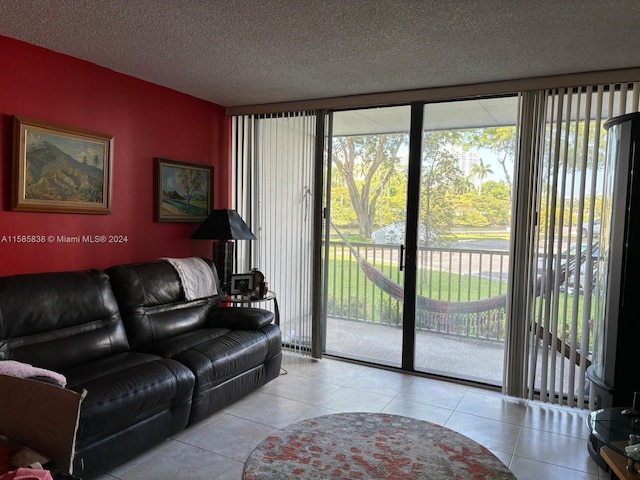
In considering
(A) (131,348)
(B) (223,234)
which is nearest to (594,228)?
(B) (223,234)

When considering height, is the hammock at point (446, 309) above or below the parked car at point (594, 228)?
below

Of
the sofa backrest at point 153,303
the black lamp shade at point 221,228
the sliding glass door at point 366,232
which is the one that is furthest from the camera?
the sliding glass door at point 366,232

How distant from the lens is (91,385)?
7.41 ft

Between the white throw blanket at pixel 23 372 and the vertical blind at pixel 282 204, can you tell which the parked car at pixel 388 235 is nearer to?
the vertical blind at pixel 282 204

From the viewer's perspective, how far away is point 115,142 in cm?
344

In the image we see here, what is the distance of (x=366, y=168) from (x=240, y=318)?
103 inches

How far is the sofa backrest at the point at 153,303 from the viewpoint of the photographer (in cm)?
310

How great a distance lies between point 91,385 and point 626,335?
2.95m

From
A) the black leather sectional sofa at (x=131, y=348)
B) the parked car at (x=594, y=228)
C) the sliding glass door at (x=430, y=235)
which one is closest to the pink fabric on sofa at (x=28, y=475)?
the black leather sectional sofa at (x=131, y=348)

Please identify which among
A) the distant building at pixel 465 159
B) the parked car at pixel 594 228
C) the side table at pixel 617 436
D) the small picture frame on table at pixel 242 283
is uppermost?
the distant building at pixel 465 159

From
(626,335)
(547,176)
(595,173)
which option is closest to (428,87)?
(547,176)

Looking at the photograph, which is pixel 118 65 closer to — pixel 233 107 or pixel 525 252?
pixel 233 107

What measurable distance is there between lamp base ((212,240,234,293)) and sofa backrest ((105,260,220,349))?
470 mm

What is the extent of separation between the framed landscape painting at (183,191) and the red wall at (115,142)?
0.24 feet
